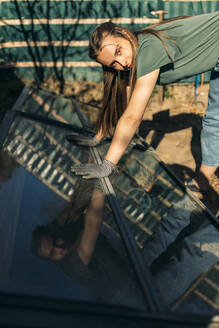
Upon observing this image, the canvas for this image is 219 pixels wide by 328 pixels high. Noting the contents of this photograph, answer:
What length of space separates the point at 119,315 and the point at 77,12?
5968 mm

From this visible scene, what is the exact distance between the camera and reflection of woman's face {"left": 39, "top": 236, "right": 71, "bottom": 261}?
107cm

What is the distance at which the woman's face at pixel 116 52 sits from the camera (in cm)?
164

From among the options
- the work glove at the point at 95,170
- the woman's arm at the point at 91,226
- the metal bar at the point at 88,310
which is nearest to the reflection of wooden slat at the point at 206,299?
the metal bar at the point at 88,310

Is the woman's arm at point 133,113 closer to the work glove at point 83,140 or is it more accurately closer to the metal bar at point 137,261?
the metal bar at point 137,261

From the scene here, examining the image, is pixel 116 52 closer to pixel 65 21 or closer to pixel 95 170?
pixel 95 170

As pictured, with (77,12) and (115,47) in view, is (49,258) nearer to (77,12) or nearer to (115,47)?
(115,47)

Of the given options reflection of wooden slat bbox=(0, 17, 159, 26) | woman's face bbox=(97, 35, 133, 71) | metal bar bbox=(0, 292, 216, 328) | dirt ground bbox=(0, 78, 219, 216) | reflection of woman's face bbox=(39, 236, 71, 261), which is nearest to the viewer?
metal bar bbox=(0, 292, 216, 328)

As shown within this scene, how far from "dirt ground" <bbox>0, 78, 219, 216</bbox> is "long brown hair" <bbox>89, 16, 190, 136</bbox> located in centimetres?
65

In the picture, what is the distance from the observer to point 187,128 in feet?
15.2

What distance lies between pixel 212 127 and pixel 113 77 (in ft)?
3.07

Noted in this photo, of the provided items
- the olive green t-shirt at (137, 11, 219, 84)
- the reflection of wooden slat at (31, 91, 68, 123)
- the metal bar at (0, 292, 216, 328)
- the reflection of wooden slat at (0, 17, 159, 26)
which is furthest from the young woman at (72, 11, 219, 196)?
the reflection of wooden slat at (0, 17, 159, 26)

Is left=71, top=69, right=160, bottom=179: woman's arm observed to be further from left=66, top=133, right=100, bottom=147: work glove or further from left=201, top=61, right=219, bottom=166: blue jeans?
left=201, top=61, right=219, bottom=166: blue jeans

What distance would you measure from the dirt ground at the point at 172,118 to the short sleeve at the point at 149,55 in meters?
1.22

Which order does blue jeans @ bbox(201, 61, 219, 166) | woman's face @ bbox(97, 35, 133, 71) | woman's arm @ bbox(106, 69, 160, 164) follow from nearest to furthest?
woman's face @ bbox(97, 35, 133, 71) < woman's arm @ bbox(106, 69, 160, 164) < blue jeans @ bbox(201, 61, 219, 166)
